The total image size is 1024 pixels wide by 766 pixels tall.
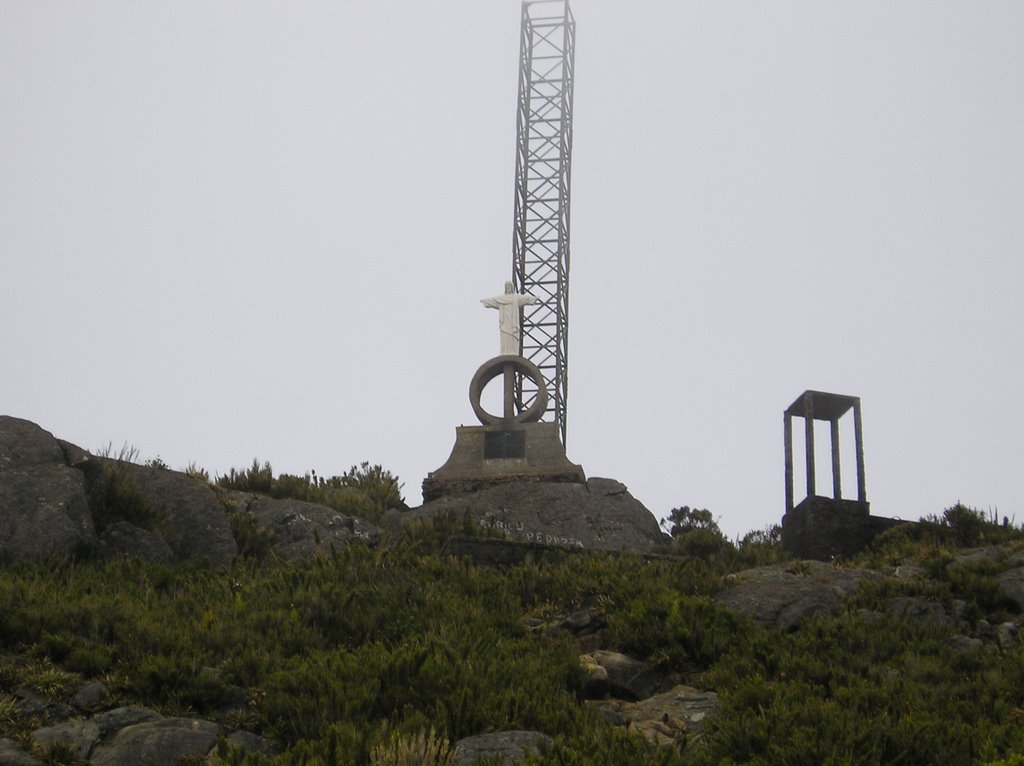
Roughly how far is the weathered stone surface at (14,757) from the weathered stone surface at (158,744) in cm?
41

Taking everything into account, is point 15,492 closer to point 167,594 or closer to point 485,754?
point 167,594

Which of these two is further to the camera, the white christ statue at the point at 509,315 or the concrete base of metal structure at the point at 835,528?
the white christ statue at the point at 509,315

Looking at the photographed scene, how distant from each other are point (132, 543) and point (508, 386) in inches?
406

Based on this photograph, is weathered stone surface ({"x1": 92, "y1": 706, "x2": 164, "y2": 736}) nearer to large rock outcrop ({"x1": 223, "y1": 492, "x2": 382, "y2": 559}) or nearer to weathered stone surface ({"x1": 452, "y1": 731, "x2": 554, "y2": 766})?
weathered stone surface ({"x1": 452, "y1": 731, "x2": 554, "y2": 766})

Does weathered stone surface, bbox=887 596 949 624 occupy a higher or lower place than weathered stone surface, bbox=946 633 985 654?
higher

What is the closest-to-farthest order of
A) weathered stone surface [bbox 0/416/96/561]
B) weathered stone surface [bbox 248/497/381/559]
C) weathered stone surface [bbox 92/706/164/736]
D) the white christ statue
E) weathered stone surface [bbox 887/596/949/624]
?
1. weathered stone surface [bbox 92/706/164/736]
2. weathered stone surface [bbox 887/596/949/624]
3. weathered stone surface [bbox 0/416/96/561]
4. weathered stone surface [bbox 248/497/381/559]
5. the white christ statue

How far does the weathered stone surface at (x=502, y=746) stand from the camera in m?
8.65

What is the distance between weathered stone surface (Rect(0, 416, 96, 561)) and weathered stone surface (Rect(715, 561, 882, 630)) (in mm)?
7235

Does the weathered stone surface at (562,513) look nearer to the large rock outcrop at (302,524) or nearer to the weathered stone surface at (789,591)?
the large rock outcrop at (302,524)

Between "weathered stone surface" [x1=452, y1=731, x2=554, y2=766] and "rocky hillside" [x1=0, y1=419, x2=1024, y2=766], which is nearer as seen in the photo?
"weathered stone surface" [x1=452, y1=731, x2=554, y2=766]

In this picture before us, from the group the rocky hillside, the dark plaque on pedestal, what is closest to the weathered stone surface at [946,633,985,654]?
the rocky hillside

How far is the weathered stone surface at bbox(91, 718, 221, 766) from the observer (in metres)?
8.59

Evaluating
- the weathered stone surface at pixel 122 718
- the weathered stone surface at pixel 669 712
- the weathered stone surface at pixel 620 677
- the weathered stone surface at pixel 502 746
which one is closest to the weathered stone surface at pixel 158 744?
the weathered stone surface at pixel 122 718

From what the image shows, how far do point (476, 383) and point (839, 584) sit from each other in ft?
35.9
